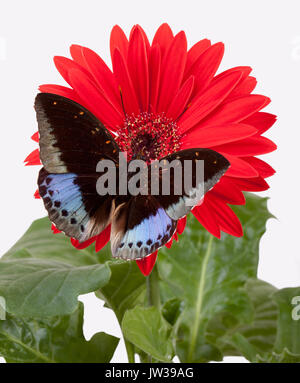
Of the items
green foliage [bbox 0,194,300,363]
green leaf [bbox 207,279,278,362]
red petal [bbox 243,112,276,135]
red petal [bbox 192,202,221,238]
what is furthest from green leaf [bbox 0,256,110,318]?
green leaf [bbox 207,279,278,362]

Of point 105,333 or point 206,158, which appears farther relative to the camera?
point 105,333

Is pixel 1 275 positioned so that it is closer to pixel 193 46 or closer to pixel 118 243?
pixel 118 243

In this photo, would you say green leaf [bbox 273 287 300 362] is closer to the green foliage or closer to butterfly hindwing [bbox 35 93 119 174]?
the green foliage

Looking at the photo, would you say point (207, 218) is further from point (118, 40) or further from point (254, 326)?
point (254, 326)

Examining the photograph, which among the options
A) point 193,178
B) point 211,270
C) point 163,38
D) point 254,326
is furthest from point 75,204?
point 254,326

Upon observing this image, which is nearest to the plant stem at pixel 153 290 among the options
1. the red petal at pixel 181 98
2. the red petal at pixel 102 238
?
the red petal at pixel 102 238

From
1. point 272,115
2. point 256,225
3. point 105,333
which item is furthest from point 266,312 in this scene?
point 272,115
